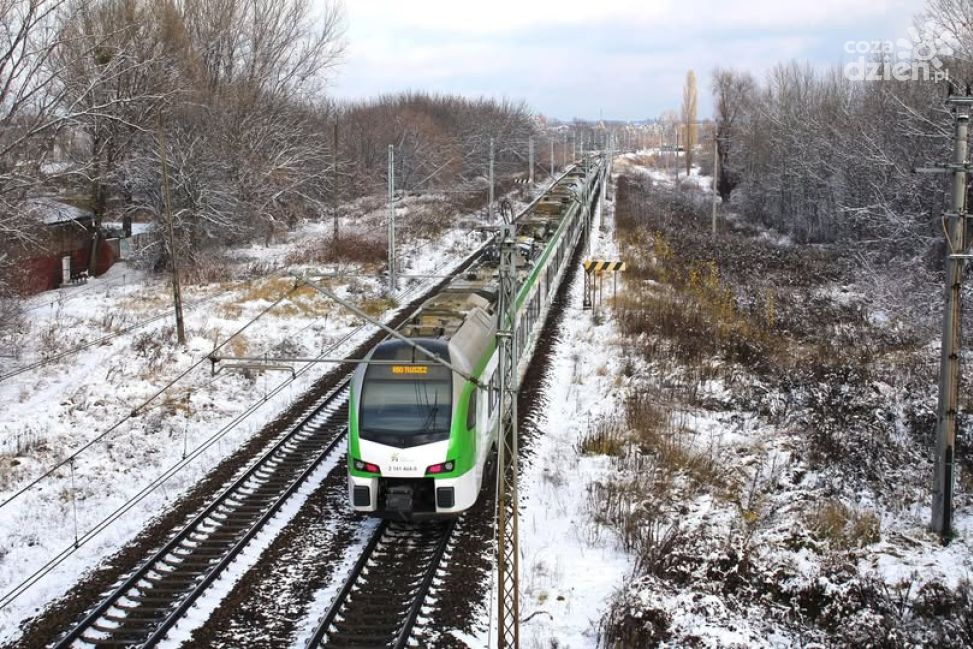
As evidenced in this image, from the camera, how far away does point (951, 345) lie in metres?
10.6

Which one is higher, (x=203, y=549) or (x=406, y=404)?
(x=406, y=404)

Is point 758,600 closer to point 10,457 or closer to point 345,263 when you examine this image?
point 10,457

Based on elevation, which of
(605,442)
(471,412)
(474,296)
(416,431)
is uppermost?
(474,296)

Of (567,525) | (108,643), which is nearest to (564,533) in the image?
(567,525)

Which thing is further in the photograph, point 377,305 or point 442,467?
point 377,305

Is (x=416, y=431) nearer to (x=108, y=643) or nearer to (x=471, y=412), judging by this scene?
(x=471, y=412)

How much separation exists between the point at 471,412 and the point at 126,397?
381 inches

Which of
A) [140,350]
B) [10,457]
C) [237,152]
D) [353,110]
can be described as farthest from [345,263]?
[353,110]

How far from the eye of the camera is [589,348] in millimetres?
23203

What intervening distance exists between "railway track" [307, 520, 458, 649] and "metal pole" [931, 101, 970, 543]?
6501 mm

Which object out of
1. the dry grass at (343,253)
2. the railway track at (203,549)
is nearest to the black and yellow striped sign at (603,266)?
the railway track at (203,549)

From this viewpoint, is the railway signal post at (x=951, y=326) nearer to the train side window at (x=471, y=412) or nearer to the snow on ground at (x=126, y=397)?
the train side window at (x=471, y=412)

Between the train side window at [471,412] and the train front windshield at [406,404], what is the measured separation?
35cm

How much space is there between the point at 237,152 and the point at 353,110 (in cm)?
4938
